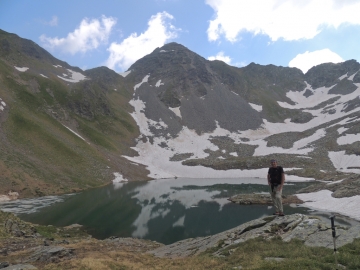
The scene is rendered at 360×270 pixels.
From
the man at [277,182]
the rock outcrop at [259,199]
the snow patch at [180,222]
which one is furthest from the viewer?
the rock outcrop at [259,199]

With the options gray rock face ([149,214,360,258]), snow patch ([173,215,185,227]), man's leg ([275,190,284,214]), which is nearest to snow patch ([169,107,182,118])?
snow patch ([173,215,185,227])

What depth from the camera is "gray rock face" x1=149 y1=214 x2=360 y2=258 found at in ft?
47.2

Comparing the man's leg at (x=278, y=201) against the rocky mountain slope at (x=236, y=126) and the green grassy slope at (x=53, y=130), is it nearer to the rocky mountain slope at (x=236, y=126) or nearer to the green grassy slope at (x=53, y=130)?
the green grassy slope at (x=53, y=130)

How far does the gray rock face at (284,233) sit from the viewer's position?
14393 millimetres

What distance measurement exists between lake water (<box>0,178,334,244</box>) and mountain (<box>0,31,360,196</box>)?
1262 cm

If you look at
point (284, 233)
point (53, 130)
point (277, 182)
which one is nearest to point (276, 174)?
point (277, 182)

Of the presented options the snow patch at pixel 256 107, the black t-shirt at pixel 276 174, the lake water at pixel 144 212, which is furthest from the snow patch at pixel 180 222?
the snow patch at pixel 256 107

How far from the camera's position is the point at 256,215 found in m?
42.0

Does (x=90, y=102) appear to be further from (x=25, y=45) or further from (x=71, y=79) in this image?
(x=25, y=45)

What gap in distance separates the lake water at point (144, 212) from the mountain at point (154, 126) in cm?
1262

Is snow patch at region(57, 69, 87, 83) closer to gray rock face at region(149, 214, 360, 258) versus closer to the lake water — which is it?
the lake water

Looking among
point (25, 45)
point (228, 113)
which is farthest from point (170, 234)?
point (25, 45)

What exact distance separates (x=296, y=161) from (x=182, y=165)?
42.7m

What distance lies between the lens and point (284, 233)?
1656cm
